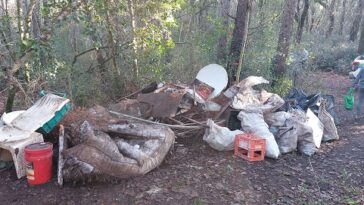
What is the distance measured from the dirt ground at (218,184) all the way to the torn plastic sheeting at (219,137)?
11 cm

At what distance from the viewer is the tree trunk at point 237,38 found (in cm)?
790

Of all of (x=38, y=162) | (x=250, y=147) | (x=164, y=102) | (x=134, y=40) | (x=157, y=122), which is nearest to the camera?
(x=38, y=162)

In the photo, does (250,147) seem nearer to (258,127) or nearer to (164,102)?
(258,127)

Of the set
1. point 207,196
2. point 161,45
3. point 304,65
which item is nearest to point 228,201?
point 207,196

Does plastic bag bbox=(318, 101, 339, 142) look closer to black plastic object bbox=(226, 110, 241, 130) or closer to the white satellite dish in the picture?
black plastic object bbox=(226, 110, 241, 130)

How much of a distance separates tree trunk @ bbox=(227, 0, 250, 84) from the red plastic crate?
2.84 m

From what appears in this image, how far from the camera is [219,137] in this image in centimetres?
529

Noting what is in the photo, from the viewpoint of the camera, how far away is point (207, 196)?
4.05m

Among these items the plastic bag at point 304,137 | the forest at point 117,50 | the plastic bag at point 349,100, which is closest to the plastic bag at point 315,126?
the plastic bag at point 304,137

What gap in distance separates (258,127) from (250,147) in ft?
1.56

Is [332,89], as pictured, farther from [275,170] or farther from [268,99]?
[275,170]

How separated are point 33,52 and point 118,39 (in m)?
2.16

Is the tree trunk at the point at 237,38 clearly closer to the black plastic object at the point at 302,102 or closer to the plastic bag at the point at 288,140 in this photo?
the black plastic object at the point at 302,102

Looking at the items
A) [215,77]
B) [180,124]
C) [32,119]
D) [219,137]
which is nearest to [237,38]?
[215,77]
